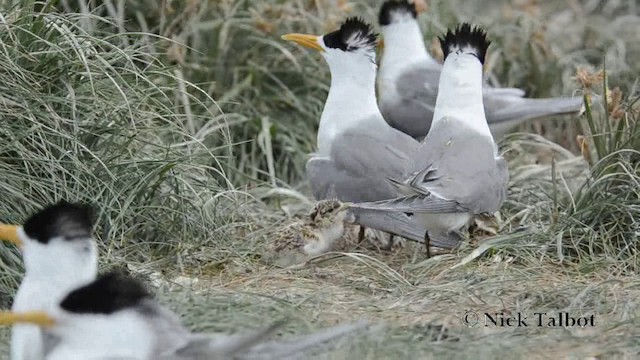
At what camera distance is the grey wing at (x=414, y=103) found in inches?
265

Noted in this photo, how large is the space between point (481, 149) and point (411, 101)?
1.15 meters

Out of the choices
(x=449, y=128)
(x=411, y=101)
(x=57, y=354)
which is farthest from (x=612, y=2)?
(x=57, y=354)

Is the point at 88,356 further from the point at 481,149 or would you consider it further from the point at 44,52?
the point at 481,149

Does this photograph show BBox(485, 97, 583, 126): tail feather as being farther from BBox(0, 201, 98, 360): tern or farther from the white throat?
BBox(0, 201, 98, 360): tern

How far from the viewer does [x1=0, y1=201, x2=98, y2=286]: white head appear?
12.9 ft

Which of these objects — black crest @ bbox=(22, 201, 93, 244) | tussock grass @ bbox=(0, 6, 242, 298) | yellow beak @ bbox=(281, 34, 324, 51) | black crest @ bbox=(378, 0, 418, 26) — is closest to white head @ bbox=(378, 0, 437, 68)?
black crest @ bbox=(378, 0, 418, 26)

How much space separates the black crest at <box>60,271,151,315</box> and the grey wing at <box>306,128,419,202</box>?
2.33m

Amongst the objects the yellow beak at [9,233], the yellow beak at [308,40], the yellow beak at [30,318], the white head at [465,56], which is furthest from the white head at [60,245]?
the yellow beak at [308,40]

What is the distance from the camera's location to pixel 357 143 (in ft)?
19.6

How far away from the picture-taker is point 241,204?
5.87m

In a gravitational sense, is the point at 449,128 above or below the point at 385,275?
above

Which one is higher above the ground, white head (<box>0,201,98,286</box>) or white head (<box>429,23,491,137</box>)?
white head (<box>429,23,491,137</box>)

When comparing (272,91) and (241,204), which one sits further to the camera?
(272,91)

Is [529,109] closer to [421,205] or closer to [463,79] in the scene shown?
[463,79]
